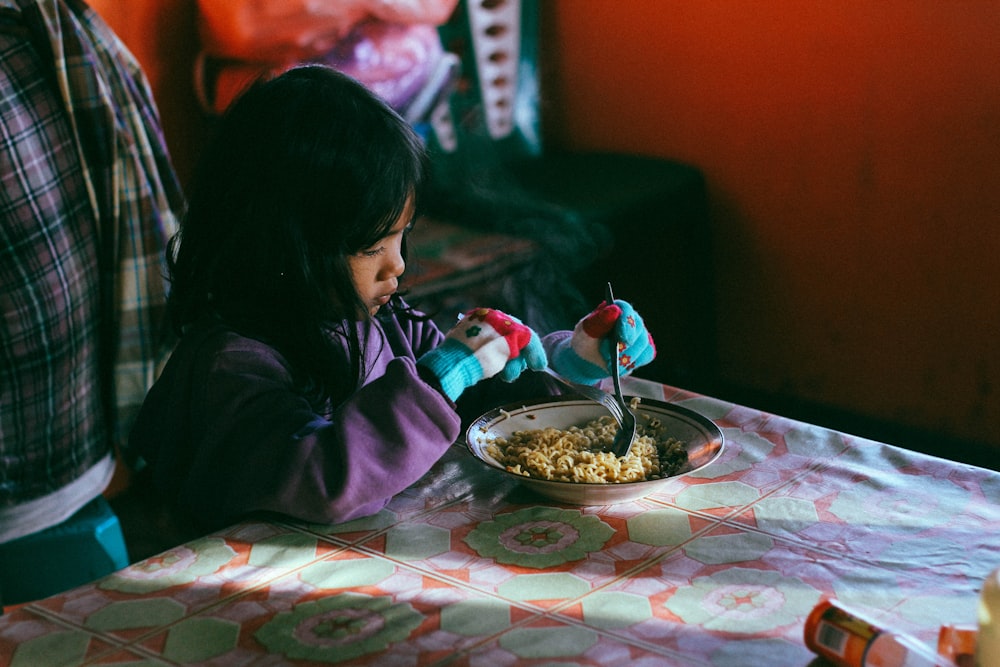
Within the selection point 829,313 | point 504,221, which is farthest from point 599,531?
point 829,313

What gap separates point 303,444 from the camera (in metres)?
1.05

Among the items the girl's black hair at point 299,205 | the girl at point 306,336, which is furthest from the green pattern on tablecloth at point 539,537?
the girl's black hair at point 299,205

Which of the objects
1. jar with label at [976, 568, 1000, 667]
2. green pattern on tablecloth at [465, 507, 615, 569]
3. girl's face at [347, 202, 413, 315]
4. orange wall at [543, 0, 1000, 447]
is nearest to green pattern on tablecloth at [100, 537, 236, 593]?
green pattern on tablecloth at [465, 507, 615, 569]

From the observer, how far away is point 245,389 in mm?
1114

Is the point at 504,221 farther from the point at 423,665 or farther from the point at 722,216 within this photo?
the point at 423,665

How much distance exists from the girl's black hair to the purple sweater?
2.3 inches

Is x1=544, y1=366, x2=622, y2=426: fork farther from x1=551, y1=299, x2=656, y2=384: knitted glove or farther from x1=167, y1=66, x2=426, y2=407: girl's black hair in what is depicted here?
x1=167, y1=66, x2=426, y2=407: girl's black hair

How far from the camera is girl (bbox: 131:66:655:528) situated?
106 centimetres

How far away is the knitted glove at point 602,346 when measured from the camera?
1.19 meters

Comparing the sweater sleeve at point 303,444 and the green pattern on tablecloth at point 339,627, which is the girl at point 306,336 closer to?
the sweater sleeve at point 303,444

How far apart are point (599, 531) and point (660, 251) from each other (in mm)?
2049

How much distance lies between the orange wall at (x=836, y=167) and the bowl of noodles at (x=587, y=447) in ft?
5.02

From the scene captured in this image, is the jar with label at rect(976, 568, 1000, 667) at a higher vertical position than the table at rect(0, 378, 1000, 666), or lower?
higher

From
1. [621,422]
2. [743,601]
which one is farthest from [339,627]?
[621,422]
